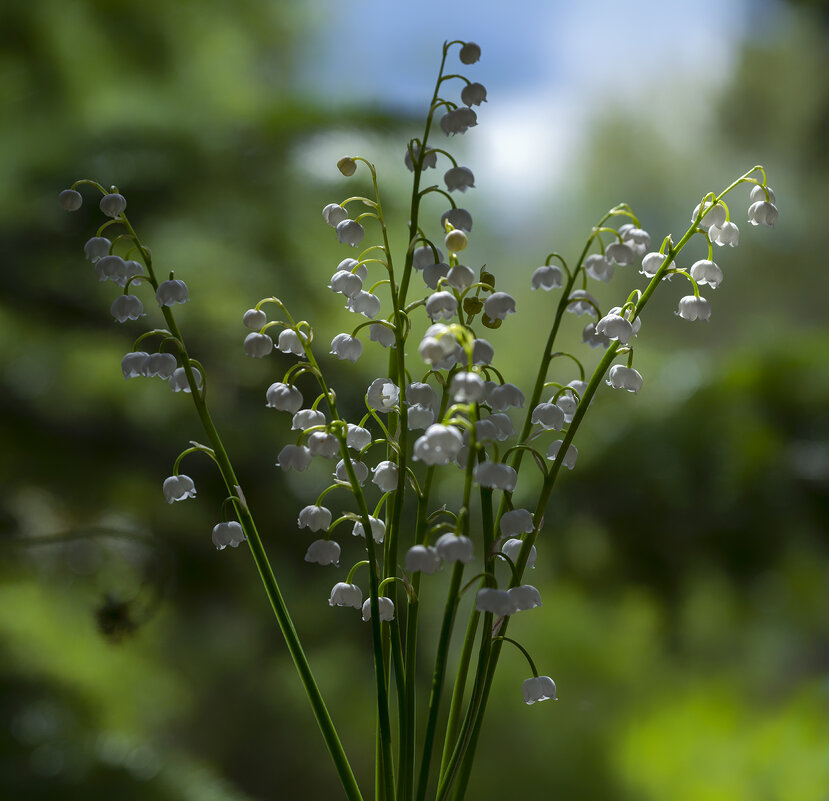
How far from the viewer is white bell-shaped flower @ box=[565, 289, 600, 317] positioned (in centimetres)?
36

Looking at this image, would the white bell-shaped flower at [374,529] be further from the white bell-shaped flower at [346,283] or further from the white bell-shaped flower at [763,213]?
the white bell-shaped flower at [763,213]

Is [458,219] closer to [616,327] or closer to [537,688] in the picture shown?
[616,327]

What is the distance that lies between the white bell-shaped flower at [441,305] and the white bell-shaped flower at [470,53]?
108 millimetres

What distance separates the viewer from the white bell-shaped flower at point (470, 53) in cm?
34

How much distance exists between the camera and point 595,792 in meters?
1.60

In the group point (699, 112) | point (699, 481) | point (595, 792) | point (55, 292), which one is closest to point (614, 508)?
point (699, 481)

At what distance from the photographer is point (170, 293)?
335 millimetres

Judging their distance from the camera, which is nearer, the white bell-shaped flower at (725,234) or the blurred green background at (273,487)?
the white bell-shaped flower at (725,234)

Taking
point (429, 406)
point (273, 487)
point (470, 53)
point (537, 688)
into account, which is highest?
point (273, 487)

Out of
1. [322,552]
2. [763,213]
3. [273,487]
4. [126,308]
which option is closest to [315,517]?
[322,552]

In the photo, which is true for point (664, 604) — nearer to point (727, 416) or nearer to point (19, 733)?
point (727, 416)

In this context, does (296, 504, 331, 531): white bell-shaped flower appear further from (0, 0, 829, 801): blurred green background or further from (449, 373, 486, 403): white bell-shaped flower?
(0, 0, 829, 801): blurred green background

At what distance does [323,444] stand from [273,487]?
0.99 meters

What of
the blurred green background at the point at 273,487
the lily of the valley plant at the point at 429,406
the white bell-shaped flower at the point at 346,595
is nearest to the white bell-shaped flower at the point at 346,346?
the lily of the valley plant at the point at 429,406
